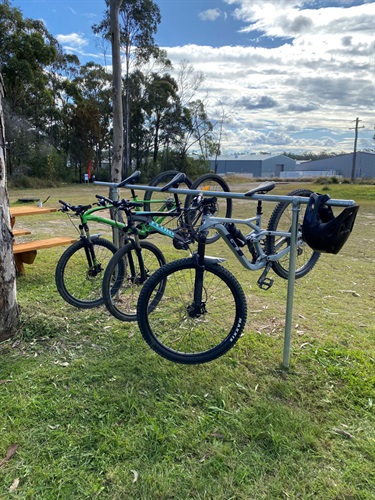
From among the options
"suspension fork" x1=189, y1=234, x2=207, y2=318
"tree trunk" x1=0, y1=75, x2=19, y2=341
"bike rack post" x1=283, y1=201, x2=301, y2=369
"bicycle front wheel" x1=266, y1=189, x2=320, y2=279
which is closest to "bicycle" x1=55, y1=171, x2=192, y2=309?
"tree trunk" x1=0, y1=75, x2=19, y2=341

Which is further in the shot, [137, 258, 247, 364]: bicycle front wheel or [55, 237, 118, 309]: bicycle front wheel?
[55, 237, 118, 309]: bicycle front wheel

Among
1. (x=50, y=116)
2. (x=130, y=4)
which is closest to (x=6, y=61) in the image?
(x=50, y=116)

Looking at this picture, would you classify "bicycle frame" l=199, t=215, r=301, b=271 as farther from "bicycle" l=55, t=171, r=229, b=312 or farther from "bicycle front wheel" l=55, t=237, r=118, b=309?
"bicycle front wheel" l=55, t=237, r=118, b=309

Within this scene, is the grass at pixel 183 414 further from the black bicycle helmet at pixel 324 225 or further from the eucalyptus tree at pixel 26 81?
the eucalyptus tree at pixel 26 81

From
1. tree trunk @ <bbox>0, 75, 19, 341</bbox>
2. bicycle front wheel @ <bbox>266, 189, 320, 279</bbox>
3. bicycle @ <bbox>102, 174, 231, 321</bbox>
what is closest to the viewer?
tree trunk @ <bbox>0, 75, 19, 341</bbox>

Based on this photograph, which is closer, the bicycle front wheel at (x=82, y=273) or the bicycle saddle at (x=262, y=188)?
the bicycle saddle at (x=262, y=188)

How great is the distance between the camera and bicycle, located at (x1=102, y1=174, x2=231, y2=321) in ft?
8.75

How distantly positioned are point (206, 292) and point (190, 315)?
0.20 meters

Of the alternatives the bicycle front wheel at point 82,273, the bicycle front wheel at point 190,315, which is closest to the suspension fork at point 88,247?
the bicycle front wheel at point 82,273

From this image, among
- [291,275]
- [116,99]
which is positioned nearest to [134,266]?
[291,275]

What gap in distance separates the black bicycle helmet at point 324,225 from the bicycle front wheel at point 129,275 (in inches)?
52.4

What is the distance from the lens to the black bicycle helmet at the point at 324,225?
2.04 metres

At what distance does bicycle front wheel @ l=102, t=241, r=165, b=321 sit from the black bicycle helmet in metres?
1.33

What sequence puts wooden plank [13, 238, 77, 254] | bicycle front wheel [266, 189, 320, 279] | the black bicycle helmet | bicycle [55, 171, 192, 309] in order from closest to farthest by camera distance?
the black bicycle helmet, bicycle front wheel [266, 189, 320, 279], bicycle [55, 171, 192, 309], wooden plank [13, 238, 77, 254]
